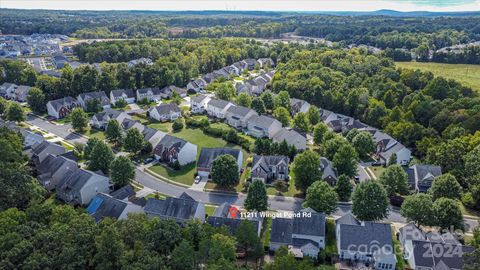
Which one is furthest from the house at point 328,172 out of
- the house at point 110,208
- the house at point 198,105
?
the house at point 198,105

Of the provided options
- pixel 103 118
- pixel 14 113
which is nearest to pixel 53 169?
pixel 103 118

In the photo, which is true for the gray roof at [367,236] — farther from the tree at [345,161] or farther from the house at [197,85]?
the house at [197,85]

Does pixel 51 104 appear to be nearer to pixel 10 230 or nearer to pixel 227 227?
pixel 10 230

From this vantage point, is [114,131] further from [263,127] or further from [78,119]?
[263,127]

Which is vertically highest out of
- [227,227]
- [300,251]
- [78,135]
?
[227,227]

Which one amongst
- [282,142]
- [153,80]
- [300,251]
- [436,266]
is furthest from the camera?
[153,80]

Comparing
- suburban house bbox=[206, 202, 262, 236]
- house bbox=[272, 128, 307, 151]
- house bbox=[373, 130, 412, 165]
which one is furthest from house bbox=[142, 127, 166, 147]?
house bbox=[373, 130, 412, 165]

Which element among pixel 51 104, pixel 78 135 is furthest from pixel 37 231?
pixel 51 104

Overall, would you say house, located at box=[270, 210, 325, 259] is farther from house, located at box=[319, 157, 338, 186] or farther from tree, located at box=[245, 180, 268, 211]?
house, located at box=[319, 157, 338, 186]
